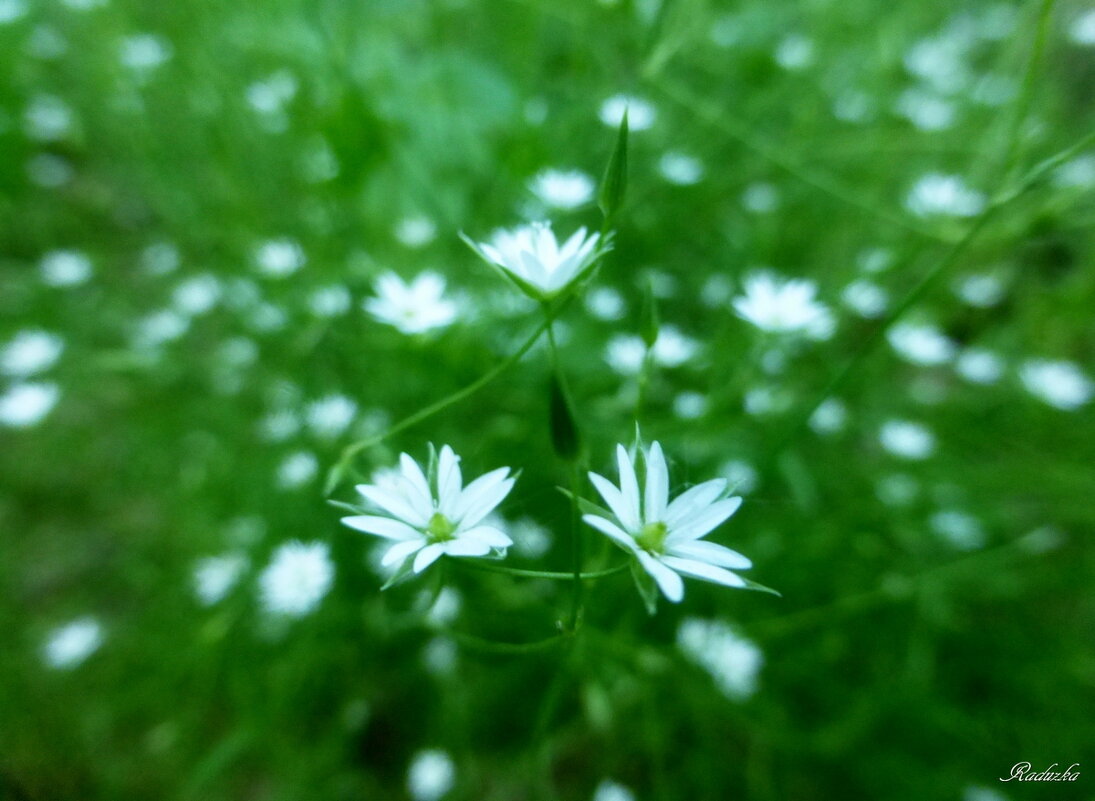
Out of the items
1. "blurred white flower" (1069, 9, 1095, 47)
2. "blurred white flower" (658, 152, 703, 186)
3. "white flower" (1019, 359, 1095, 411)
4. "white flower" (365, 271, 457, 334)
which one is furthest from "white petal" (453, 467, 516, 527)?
"blurred white flower" (1069, 9, 1095, 47)

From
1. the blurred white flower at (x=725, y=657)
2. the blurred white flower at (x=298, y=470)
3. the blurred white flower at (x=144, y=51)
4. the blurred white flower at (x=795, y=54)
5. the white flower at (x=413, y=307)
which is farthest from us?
the blurred white flower at (x=144, y=51)

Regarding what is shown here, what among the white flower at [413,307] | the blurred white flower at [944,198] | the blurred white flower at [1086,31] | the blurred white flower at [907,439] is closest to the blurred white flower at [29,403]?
the white flower at [413,307]

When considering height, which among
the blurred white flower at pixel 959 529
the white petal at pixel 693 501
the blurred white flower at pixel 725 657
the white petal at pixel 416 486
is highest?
A: the blurred white flower at pixel 959 529

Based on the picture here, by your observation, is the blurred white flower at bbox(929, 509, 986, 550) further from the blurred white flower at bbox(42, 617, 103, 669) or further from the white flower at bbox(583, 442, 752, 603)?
the blurred white flower at bbox(42, 617, 103, 669)

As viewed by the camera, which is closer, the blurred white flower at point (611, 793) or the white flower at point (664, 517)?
the white flower at point (664, 517)

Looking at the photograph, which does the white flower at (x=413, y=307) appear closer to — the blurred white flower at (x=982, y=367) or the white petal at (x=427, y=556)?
the white petal at (x=427, y=556)

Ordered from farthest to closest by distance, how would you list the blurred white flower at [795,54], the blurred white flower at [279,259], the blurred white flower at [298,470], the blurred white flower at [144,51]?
the blurred white flower at [144,51] → the blurred white flower at [795,54] → the blurred white flower at [279,259] → the blurred white flower at [298,470]

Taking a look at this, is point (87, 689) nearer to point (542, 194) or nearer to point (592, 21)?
point (542, 194)
